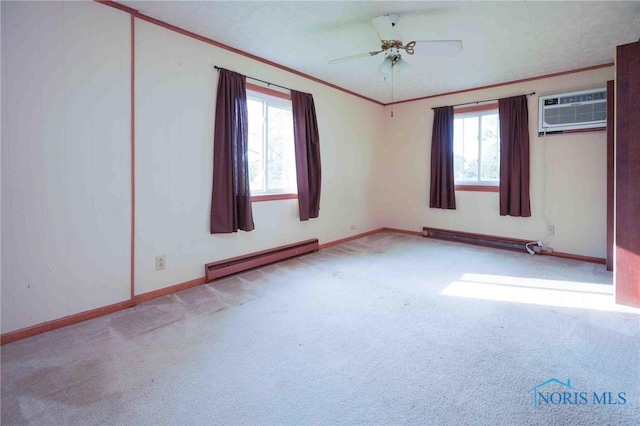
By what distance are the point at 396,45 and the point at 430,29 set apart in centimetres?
37

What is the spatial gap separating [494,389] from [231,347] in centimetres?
150

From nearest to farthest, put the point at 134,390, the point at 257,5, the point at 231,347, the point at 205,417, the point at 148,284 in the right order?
the point at 205,417 < the point at 134,390 < the point at 231,347 < the point at 257,5 < the point at 148,284

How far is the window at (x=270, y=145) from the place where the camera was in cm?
364

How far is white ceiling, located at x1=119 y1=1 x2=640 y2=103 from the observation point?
8.09ft

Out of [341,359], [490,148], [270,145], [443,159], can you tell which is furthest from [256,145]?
[490,148]

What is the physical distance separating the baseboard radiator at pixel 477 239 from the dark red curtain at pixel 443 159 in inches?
17.3

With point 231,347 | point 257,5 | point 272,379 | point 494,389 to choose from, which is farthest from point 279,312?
point 257,5

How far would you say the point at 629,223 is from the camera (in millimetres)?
2527

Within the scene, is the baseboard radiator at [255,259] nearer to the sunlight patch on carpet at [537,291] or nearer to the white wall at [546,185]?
the sunlight patch on carpet at [537,291]

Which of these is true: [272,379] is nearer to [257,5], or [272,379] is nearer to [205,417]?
[205,417]

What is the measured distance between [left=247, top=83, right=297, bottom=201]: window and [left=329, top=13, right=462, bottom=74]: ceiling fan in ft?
4.80

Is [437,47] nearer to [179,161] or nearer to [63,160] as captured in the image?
[179,161]

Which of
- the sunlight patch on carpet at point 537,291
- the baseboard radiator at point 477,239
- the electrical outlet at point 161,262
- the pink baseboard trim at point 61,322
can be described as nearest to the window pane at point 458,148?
the baseboard radiator at point 477,239

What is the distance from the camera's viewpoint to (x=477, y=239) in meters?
4.80
